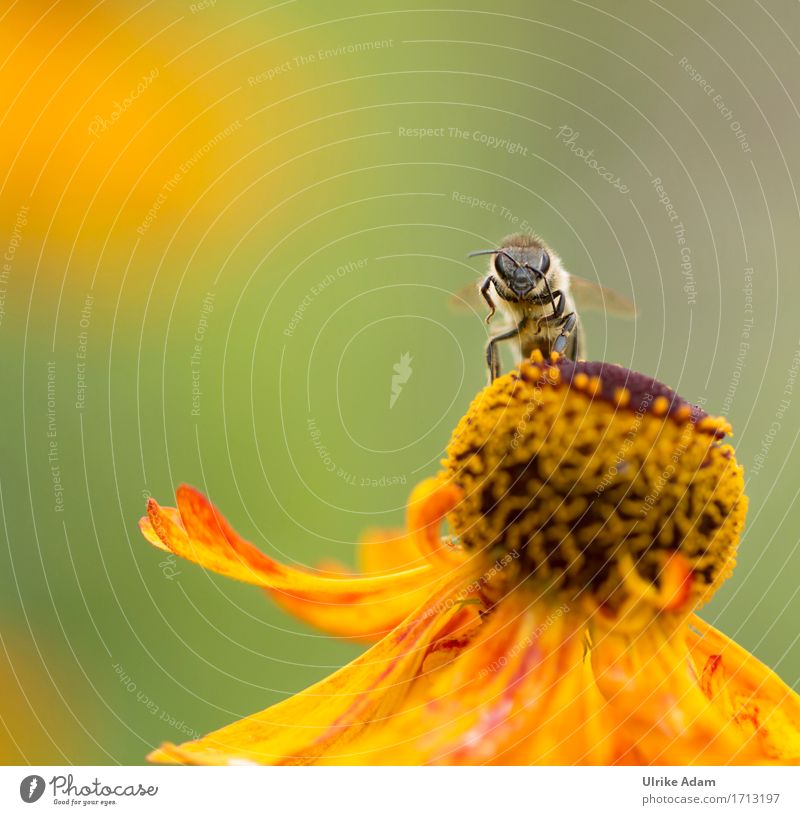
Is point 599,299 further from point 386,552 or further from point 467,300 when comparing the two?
point 386,552

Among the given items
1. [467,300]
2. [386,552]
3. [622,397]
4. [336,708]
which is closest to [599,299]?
[467,300]

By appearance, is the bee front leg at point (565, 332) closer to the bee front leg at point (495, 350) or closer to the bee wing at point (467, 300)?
the bee front leg at point (495, 350)

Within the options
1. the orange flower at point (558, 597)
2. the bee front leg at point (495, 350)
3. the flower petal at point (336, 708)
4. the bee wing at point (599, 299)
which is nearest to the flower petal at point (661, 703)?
the orange flower at point (558, 597)

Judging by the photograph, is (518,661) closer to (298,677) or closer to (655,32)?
(298,677)

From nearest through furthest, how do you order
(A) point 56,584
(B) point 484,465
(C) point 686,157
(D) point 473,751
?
1. (D) point 473,751
2. (B) point 484,465
3. (A) point 56,584
4. (C) point 686,157

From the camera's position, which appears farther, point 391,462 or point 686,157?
point 686,157

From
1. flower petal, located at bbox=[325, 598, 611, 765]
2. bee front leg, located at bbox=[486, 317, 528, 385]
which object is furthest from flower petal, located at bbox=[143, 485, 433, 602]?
bee front leg, located at bbox=[486, 317, 528, 385]

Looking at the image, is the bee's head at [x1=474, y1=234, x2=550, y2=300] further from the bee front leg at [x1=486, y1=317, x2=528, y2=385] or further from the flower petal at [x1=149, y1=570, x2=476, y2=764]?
the flower petal at [x1=149, y1=570, x2=476, y2=764]
